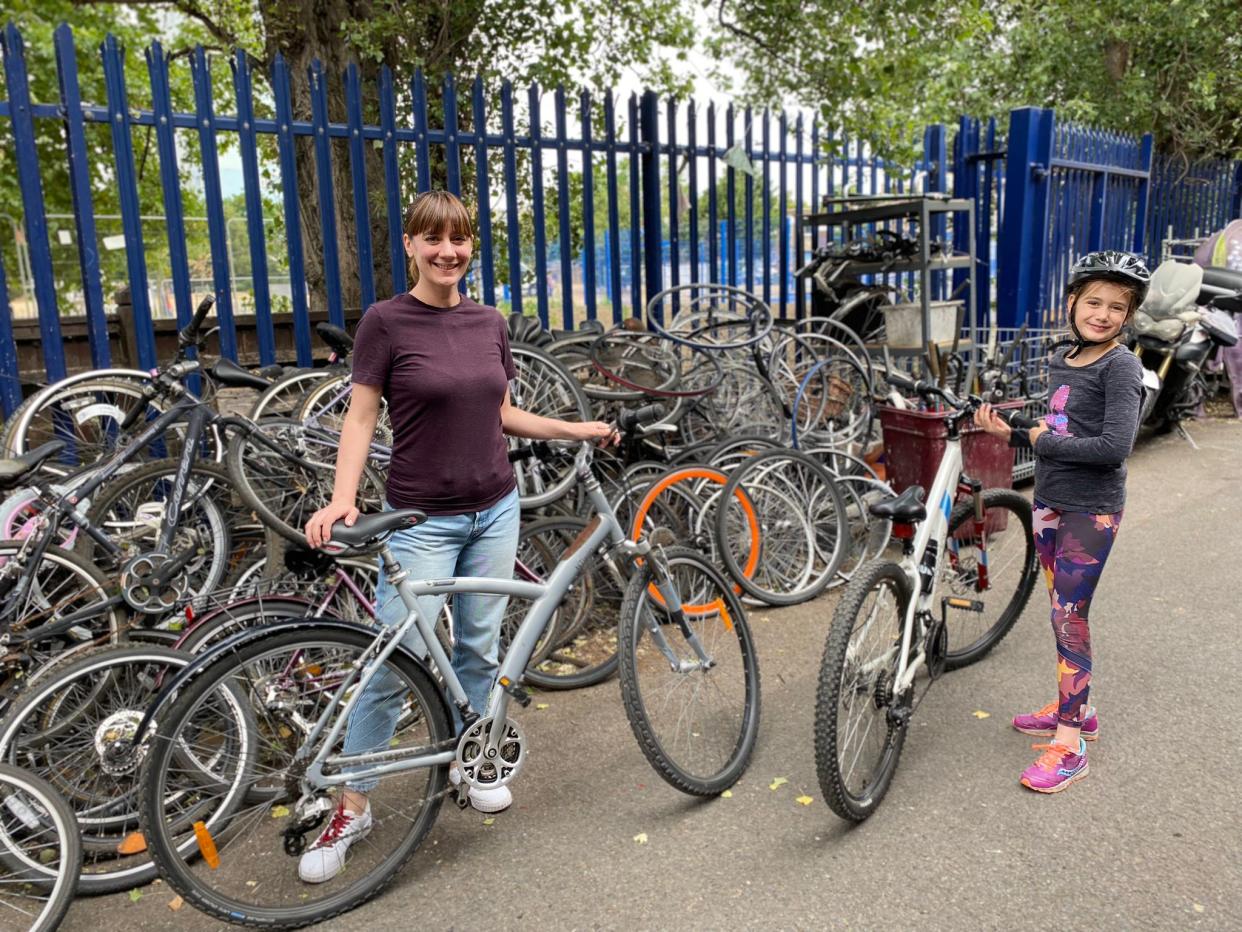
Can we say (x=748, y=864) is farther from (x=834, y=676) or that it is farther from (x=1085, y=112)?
(x=1085, y=112)

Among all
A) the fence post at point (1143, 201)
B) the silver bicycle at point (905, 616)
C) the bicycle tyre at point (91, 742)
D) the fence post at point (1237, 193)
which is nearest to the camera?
the bicycle tyre at point (91, 742)

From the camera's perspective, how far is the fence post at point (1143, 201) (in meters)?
9.42

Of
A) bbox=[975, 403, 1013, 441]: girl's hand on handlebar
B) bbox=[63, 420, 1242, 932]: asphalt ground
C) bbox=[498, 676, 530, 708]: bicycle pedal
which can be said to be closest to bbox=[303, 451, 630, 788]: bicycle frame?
bbox=[498, 676, 530, 708]: bicycle pedal

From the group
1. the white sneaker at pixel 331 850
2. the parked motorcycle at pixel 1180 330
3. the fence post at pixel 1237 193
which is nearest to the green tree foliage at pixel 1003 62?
the fence post at pixel 1237 193

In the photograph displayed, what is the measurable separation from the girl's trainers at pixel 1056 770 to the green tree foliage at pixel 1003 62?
239 inches

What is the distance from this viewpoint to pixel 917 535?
3.38m

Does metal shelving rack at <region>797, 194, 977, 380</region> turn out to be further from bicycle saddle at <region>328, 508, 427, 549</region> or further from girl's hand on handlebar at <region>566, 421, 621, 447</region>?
bicycle saddle at <region>328, 508, 427, 549</region>

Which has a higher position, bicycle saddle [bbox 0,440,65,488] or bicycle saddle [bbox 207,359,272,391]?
bicycle saddle [bbox 207,359,272,391]

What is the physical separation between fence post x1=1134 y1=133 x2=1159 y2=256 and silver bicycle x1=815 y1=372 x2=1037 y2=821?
6.80 m

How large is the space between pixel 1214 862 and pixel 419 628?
2.46 meters

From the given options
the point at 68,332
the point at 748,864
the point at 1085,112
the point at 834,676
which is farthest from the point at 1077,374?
the point at 1085,112

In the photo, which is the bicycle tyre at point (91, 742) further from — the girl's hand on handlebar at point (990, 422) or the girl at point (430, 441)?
the girl's hand on handlebar at point (990, 422)

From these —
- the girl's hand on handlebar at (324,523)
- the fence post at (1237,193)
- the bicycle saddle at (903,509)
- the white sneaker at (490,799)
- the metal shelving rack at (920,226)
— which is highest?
the fence post at (1237,193)

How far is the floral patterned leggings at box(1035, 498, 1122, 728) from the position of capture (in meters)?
3.30
